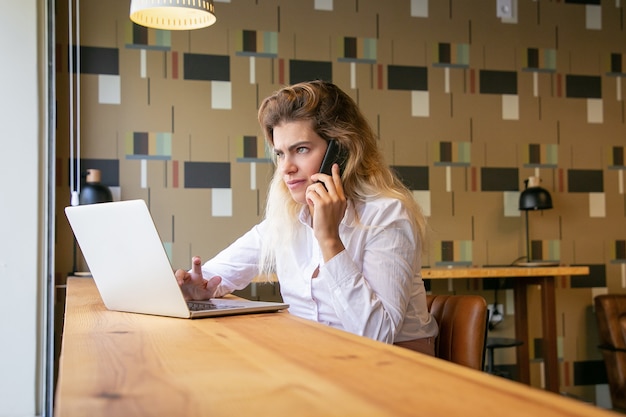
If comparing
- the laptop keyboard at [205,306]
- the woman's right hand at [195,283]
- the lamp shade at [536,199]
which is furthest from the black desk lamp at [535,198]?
the laptop keyboard at [205,306]

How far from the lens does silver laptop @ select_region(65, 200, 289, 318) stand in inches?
51.5

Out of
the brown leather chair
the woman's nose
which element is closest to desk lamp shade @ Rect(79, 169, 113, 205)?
A: the woman's nose

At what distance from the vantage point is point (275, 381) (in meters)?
→ 0.69

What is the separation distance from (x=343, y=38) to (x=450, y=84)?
2.37ft

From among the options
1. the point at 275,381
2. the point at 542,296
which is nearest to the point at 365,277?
the point at 275,381

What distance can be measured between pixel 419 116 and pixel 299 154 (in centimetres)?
244

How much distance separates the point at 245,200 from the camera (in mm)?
3955

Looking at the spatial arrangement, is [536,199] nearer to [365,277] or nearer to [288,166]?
[288,166]

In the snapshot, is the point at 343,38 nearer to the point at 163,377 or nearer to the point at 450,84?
the point at 450,84

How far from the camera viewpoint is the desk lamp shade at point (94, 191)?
11.5ft

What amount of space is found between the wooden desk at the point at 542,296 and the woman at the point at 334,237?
1.69 metres

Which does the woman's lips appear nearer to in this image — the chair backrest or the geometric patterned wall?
the chair backrest

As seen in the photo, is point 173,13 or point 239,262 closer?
point 239,262

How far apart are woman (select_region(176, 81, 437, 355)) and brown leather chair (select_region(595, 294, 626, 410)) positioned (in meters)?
2.36
